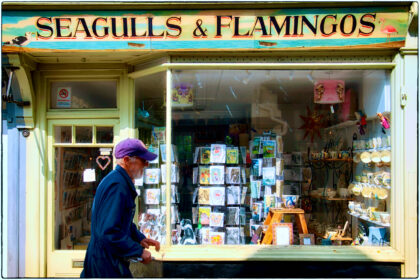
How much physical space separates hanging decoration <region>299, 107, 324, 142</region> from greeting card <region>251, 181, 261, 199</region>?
3.86 ft

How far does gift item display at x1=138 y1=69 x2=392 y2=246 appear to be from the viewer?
4625mm

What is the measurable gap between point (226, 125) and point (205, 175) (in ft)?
2.82

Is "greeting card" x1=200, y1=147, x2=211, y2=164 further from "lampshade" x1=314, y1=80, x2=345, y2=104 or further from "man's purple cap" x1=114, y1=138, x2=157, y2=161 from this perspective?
"man's purple cap" x1=114, y1=138, x2=157, y2=161

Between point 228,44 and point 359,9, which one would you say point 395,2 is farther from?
point 228,44

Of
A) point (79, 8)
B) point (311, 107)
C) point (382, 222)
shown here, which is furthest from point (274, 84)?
point (79, 8)

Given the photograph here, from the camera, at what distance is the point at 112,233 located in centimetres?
252

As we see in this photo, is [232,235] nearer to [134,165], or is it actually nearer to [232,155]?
[232,155]

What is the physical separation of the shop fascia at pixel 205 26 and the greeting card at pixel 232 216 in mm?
2483

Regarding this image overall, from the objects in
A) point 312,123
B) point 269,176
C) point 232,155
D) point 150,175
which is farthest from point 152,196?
point 312,123

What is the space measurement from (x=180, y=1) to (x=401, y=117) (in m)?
3.14

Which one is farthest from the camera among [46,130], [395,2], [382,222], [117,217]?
[46,130]

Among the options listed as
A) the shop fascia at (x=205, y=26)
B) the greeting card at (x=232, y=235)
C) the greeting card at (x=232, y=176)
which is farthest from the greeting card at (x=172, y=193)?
the shop fascia at (x=205, y=26)

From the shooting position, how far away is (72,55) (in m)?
4.46

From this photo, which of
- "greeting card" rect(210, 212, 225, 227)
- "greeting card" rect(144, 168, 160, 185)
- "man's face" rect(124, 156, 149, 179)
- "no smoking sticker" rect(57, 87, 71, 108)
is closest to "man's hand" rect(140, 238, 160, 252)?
"man's face" rect(124, 156, 149, 179)
